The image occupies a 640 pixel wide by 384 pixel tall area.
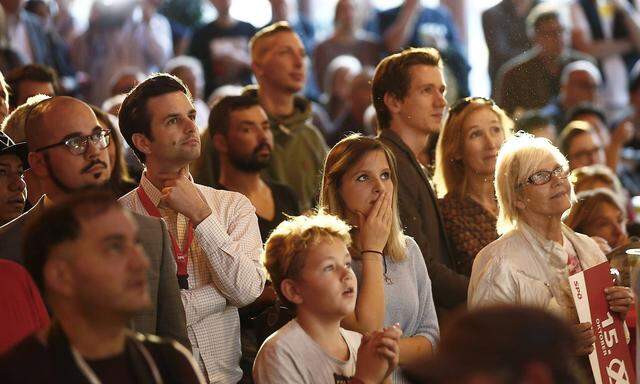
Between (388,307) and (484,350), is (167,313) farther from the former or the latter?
(484,350)

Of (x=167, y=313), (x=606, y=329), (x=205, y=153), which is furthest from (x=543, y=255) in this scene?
(x=205, y=153)

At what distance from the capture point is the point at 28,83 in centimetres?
618

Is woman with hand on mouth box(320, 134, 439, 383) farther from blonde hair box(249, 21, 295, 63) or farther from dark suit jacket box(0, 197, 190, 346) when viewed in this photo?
blonde hair box(249, 21, 295, 63)

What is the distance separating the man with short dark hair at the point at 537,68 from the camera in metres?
7.61

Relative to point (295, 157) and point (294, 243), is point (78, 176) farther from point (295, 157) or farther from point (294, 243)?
point (295, 157)

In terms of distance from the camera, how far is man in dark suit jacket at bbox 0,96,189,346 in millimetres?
3982

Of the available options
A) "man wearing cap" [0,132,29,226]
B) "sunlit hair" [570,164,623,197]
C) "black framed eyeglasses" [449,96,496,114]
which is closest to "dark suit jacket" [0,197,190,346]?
"man wearing cap" [0,132,29,226]

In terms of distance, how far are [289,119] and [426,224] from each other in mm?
1646

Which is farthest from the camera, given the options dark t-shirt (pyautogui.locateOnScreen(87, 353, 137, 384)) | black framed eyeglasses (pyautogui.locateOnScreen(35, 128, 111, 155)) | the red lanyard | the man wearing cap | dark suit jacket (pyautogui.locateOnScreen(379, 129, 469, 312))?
dark suit jacket (pyautogui.locateOnScreen(379, 129, 469, 312))

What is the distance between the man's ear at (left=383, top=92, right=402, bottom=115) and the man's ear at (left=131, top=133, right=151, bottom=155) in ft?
4.73

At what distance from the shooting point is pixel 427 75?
561 cm

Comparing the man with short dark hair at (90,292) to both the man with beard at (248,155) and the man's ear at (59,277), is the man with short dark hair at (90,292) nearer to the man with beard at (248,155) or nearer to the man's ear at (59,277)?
the man's ear at (59,277)

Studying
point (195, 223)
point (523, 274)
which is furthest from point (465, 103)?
point (195, 223)

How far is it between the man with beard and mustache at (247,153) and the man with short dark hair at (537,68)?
209cm
